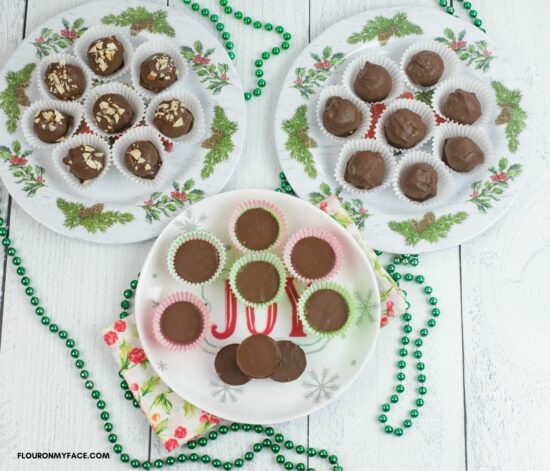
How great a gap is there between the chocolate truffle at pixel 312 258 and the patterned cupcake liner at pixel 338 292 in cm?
3

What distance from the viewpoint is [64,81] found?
2336 mm

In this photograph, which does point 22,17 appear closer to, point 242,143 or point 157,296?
point 242,143

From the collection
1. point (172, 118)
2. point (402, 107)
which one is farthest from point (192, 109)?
point (402, 107)

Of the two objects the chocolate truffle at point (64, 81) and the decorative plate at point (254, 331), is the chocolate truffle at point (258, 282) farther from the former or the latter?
the chocolate truffle at point (64, 81)

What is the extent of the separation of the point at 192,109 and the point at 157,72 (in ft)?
0.57

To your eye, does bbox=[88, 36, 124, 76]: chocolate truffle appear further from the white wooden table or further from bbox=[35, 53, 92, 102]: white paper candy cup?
the white wooden table

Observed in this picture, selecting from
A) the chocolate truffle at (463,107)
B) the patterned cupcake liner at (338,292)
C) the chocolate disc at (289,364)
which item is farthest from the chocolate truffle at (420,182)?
the chocolate disc at (289,364)

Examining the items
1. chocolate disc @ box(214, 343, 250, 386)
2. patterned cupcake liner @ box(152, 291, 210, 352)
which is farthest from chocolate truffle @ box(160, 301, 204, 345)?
chocolate disc @ box(214, 343, 250, 386)

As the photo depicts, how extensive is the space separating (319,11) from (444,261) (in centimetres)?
103

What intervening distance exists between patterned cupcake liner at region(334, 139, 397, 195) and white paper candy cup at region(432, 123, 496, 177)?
160 mm

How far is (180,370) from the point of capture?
7.29ft

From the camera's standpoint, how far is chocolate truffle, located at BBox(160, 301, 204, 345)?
217 centimetres

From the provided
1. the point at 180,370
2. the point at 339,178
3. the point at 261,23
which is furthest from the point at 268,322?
the point at 261,23

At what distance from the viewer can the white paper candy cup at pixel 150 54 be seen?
7.88ft
